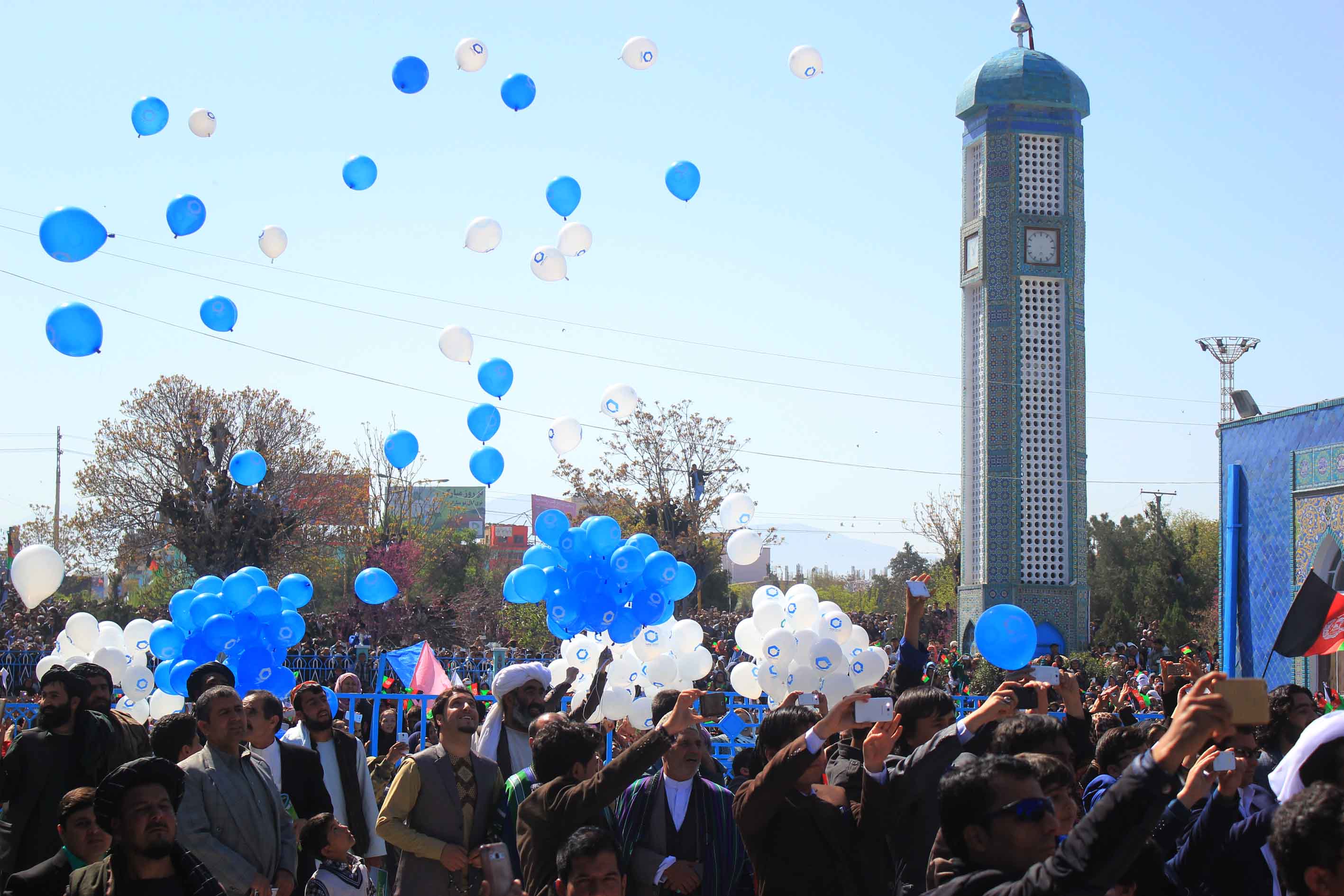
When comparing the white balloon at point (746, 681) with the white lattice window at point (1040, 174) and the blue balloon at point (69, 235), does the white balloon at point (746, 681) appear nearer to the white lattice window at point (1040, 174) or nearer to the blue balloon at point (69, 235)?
the blue balloon at point (69, 235)

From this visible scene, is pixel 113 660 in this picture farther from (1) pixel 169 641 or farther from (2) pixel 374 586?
(2) pixel 374 586

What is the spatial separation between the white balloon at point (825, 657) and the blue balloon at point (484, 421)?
18.1 feet

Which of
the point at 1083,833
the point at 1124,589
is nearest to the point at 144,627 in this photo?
the point at 1083,833

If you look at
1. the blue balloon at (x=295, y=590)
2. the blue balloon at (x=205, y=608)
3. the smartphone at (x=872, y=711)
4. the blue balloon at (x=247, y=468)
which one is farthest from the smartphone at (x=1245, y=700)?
the blue balloon at (x=247, y=468)

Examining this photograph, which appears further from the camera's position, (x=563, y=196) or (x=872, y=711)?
(x=563, y=196)

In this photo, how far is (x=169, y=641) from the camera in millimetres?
10164

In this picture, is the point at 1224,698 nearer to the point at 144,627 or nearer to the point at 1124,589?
the point at 144,627

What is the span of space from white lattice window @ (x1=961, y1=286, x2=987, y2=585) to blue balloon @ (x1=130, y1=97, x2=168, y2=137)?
1584 centimetres

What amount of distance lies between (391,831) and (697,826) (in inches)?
43.7

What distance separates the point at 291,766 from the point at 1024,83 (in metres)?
21.4

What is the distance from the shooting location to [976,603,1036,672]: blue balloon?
8.91 meters

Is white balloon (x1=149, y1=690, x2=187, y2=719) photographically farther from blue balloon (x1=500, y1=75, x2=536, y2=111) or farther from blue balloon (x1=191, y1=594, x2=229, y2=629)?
blue balloon (x1=500, y1=75, x2=536, y2=111)

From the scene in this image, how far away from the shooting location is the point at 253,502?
27125 mm

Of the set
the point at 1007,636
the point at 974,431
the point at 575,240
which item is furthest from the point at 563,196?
the point at 974,431
